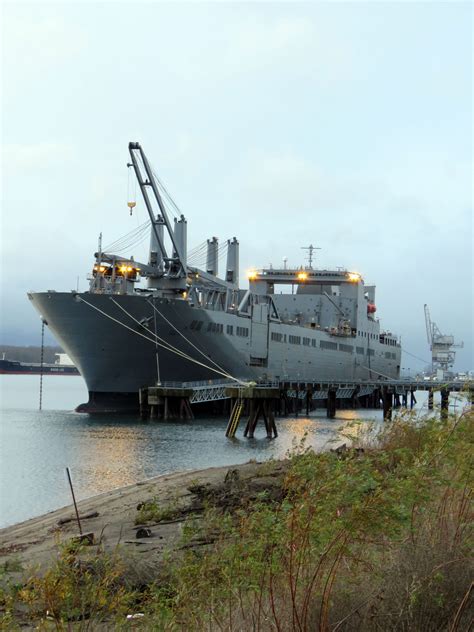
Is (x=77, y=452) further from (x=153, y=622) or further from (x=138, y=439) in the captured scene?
(x=153, y=622)

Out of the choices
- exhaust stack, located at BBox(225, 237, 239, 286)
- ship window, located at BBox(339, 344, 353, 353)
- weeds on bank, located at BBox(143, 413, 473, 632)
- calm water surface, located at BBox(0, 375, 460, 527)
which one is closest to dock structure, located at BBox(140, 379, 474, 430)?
calm water surface, located at BBox(0, 375, 460, 527)

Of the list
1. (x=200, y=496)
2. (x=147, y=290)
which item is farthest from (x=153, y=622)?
(x=147, y=290)

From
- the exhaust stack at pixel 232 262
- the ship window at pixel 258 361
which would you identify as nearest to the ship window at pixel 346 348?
the exhaust stack at pixel 232 262

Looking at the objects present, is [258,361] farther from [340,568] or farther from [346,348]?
[340,568]

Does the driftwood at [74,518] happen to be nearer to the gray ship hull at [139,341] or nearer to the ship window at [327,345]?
the gray ship hull at [139,341]

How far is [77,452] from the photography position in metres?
31.9

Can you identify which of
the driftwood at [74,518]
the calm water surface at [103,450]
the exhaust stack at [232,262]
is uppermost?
the exhaust stack at [232,262]

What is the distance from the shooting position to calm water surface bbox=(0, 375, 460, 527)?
22875mm

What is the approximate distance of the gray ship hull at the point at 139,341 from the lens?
45844mm

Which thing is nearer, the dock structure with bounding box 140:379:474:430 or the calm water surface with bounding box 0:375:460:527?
the calm water surface with bounding box 0:375:460:527

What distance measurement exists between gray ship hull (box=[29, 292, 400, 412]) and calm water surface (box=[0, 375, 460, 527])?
247 centimetres

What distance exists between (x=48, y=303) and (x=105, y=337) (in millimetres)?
3764

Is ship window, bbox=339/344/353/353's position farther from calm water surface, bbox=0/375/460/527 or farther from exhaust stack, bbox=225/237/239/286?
calm water surface, bbox=0/375/460/527

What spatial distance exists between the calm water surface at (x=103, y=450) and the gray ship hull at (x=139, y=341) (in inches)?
97.3
